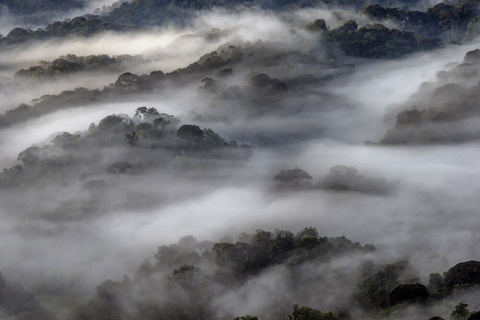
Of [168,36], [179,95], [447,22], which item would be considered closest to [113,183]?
[179,95]

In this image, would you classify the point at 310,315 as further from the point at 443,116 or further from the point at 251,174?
the point at 443,116

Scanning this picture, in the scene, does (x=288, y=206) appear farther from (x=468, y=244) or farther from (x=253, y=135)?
(x=253, y=135)

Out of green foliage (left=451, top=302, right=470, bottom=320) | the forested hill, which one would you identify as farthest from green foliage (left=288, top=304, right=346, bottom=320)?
the forested hill

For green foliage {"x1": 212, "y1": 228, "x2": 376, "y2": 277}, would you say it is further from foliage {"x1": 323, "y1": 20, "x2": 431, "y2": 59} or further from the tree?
foliage {"x1": 323, "y1": 20, "x2": 431, "y2": 59}

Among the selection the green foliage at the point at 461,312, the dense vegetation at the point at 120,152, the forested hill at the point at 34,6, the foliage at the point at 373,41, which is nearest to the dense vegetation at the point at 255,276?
the green foliage at the point at 461,312

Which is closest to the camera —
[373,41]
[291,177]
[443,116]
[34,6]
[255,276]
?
[255,276]

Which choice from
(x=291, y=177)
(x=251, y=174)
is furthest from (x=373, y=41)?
(x=291, y=177)

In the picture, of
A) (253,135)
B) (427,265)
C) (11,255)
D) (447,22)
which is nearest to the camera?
(427,265)

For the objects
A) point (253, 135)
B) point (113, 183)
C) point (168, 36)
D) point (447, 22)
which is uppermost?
point (168, 36)
